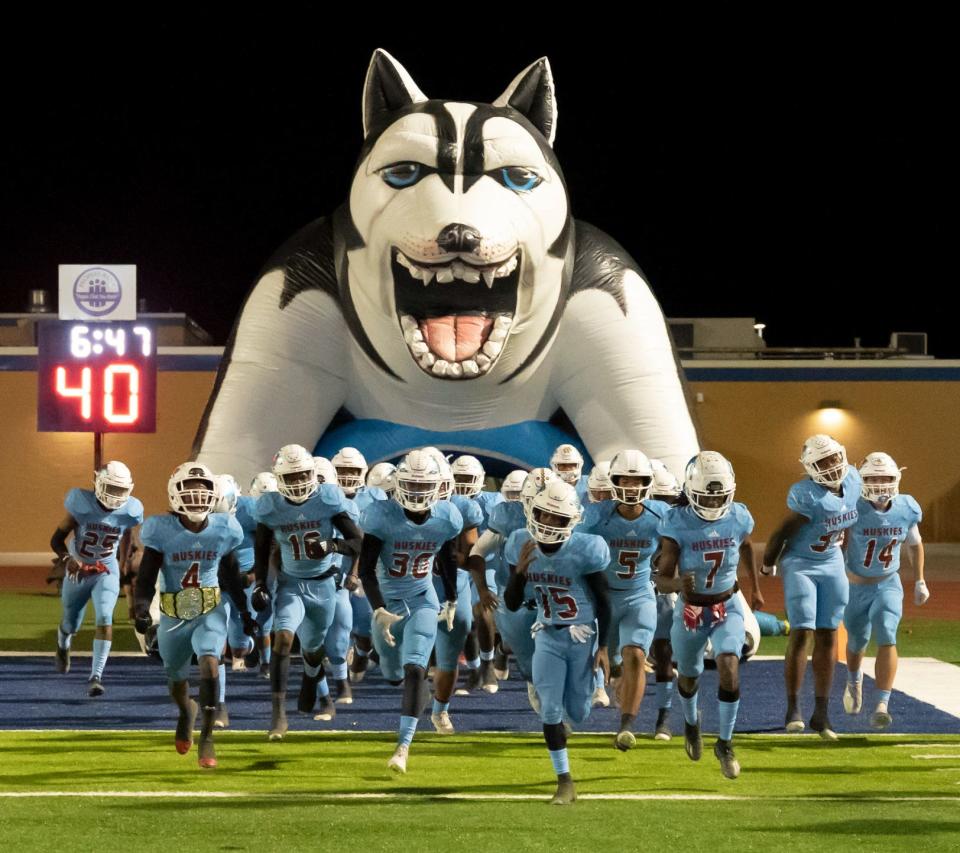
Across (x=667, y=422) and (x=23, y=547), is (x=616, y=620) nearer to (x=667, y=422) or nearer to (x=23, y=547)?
(x=667, y=422)

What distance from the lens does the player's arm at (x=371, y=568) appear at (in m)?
7.77

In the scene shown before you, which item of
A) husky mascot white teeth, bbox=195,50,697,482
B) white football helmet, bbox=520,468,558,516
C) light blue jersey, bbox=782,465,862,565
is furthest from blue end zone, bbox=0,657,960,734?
husky mascot white teeth, bbox=195,50,697,482

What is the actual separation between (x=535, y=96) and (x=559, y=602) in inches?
238

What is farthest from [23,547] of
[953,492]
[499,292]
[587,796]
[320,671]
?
[587,796]

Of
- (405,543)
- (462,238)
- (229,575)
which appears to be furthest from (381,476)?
(229,575)

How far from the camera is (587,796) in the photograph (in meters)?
6.84

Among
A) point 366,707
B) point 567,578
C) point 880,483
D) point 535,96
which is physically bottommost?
point 366,707

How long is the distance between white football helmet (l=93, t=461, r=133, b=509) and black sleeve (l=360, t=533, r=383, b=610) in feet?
9.26

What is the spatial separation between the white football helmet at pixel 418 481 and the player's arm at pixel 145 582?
121 cm

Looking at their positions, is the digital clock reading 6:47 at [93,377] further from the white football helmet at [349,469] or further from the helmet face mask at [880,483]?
the helmet face mask at [880,483]

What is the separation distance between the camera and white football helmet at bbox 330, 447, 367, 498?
33.6ft

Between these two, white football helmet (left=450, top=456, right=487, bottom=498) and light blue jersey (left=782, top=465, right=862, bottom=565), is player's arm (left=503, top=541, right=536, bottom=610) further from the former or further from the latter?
white football helmet (left=450, top=456, right=487, bottom=498)

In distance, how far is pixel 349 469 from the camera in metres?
10.3

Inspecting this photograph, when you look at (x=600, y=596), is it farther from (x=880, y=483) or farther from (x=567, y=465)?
(x=567, y=465)
